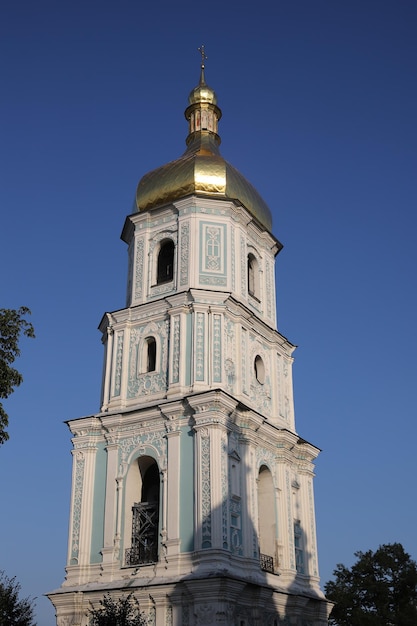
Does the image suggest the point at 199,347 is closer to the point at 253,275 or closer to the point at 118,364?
the point at 118,364

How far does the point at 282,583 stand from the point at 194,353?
650 centimetres

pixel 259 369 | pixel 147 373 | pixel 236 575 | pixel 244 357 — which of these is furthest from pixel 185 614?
pixel 259 369

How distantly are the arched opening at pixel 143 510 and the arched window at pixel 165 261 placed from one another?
226 inches

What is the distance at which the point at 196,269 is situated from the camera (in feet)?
75.2

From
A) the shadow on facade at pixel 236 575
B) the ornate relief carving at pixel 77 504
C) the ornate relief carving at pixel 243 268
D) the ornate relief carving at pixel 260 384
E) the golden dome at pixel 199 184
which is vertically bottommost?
the shadow on facade at pixel 236 575

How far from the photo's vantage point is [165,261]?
24.4 meters

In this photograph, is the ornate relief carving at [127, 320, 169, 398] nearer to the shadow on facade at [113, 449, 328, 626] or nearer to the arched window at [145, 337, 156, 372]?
the arched window at [145, 337, 156, 372]

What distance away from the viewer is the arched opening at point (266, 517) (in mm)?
21047

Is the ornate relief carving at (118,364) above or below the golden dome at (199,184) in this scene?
below

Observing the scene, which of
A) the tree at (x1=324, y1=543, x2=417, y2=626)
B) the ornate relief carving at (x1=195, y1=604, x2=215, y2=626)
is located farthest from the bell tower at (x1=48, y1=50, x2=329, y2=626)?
the tree at (x1=324, y1=543, x2=417, y2=626)

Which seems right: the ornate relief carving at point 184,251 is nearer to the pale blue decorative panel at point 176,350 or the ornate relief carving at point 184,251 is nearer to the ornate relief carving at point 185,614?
the pale blue decorative panel at point 176,350

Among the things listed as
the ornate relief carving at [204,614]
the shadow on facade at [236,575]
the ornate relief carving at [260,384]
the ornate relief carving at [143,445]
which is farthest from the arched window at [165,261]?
the ornate relief carving at [204,614]

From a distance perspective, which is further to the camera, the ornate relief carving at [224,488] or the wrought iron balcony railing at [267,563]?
the wrought iron balcony railing at [267,563]

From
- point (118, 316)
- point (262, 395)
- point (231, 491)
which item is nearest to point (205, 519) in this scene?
point (231, 491)
